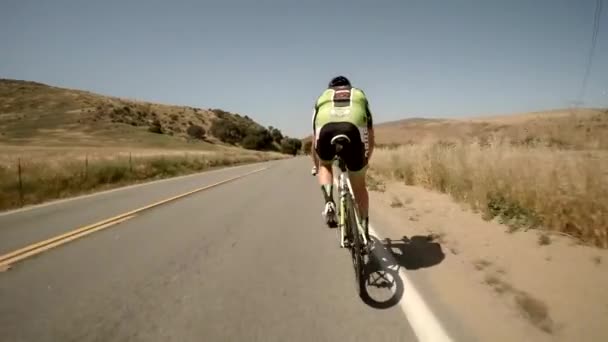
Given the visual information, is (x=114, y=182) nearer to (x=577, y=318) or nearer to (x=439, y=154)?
(x=439, y=154)

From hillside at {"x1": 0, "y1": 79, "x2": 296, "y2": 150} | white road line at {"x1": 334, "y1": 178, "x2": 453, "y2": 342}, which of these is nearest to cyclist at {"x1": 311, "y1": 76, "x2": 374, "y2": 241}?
white road line at {"x1": 334, "y1": 178, "x2": 453, "y2": 342}

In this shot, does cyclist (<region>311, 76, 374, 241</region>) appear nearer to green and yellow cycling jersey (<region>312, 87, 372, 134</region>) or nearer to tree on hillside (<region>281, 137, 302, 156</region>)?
green and yellow cycling jersey (<region>312, 87, 372, 134</region>)

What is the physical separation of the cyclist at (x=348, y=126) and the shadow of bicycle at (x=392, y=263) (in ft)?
1.67

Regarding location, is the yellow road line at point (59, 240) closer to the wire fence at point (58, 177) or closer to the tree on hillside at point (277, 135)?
the wire fence at point (58, 177)

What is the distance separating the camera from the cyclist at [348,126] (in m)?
4.40

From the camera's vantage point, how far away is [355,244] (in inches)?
156

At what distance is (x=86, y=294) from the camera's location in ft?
13.2

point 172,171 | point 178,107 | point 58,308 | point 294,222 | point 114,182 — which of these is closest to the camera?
point 58,308

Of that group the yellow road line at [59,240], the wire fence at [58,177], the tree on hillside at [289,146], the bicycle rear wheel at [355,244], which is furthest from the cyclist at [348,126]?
the tree on hillside at [289,146]

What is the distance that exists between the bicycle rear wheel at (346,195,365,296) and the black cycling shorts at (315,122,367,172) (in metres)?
0.38

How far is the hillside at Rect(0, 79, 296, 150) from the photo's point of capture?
59125mm

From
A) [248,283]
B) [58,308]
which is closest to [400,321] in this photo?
[248,283]

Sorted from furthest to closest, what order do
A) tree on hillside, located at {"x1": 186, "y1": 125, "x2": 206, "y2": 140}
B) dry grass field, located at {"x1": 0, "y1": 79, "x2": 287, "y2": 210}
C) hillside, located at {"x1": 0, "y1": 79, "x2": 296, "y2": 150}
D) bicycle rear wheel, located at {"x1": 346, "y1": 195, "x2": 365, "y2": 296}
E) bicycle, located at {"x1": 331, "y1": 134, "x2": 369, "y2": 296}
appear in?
1. tree on hillside, located at {"x1": 186, "y1": 125, "x2": 206, "y2": 140}
2. hillside, located at {"x1": 0, "y1": 79, "x2": 296, "y2": 150}
3. dry grass field, located at {"x1": 0, "y1": 79, "x2": 287, "y2": 210}
4. bicycle, located at {"x1": 331, "y1": 134, "x2": 369, "y2": 296}
5. bicycle rear wheel, located at {"x1": 346, "y1": 195, "x2": 365, "y2": 296}

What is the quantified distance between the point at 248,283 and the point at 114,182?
17.7 metres
